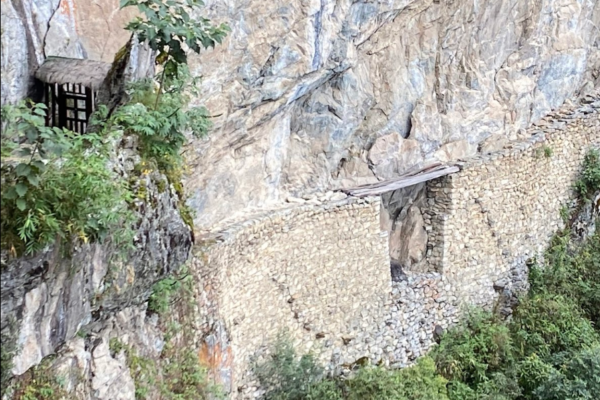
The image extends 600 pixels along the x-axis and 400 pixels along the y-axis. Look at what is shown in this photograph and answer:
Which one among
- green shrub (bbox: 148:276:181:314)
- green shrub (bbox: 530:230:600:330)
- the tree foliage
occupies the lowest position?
green shrub (bbox: 530:230:600:330)

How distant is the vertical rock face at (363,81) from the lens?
762 centimetres

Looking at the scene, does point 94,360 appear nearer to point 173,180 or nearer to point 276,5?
point 173,180

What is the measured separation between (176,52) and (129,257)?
5.36ft

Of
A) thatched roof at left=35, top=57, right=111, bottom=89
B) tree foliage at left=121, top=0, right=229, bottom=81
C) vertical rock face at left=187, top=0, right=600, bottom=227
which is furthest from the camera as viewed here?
vertical rock face at left=187, top=0, right=600, bottom=227

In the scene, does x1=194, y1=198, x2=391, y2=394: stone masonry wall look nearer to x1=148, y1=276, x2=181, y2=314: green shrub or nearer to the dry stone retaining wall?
the dry stone retaining wall

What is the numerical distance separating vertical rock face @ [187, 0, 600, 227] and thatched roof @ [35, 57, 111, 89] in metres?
1.19

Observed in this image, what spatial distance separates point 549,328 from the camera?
10.2 metres

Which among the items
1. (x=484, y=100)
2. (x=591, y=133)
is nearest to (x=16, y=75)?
(x=484, y=100)

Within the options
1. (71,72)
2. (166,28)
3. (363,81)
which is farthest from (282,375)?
(166,28)

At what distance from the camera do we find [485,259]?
10930 mm

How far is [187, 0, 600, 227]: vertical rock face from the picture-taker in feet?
25.0

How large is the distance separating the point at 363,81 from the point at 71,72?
4282mm

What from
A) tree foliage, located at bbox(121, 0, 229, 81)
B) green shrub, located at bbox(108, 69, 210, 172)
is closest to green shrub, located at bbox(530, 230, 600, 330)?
green shrub, located at bbox(108, 69, 210, 172)

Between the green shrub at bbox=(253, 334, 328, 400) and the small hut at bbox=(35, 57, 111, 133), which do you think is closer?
the small hut at bbox=(35, 57, 111, 133)
